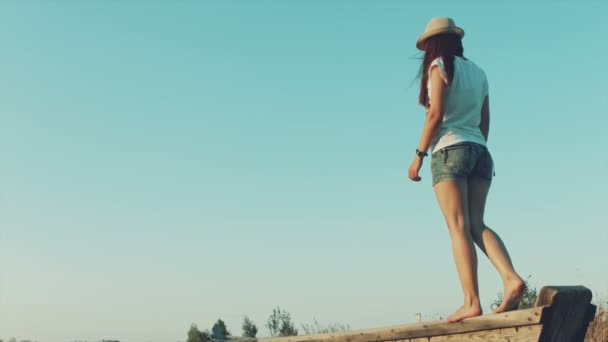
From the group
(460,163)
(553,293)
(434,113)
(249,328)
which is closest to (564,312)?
(553,293)

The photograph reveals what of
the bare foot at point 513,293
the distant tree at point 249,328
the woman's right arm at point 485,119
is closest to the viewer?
the bare foot at point 513,293

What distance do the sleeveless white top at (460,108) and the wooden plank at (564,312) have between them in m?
1.32

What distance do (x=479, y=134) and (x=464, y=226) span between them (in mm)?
750

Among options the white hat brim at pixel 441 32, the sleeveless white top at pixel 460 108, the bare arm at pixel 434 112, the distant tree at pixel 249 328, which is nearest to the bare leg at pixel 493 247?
the sleeveless white top at pixel 460 108

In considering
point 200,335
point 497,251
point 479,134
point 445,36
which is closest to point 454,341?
point 497,251

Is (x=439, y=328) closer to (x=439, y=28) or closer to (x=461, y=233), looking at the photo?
(x=461, y=233)

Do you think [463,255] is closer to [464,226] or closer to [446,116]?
[464,226]

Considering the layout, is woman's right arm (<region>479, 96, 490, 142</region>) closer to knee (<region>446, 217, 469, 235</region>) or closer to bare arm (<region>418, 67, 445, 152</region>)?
bare arm (<region>418, 67, 445, 152</region>)

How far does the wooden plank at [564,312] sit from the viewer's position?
3.71 metres

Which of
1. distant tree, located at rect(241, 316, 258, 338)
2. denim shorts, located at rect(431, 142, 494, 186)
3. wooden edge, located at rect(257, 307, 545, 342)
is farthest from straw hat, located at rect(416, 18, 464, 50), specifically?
distant tree, located at rect(241, 316, 258, 338)

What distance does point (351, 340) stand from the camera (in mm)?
4594

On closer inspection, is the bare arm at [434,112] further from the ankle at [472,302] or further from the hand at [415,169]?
the ankle at [472,302]

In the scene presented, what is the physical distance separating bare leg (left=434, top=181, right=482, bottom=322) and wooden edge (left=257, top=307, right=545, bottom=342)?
0.17 meters

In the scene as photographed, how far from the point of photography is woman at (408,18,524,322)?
4441 millimetres
